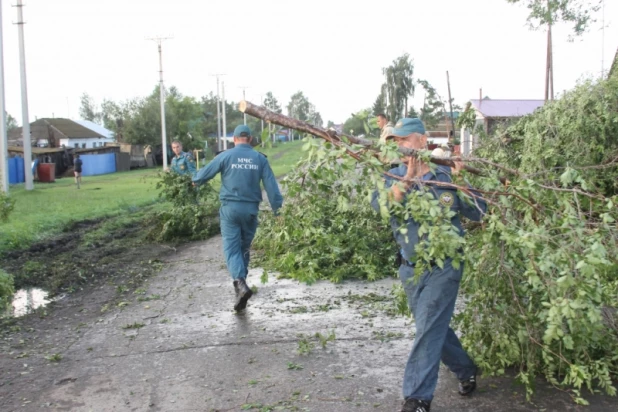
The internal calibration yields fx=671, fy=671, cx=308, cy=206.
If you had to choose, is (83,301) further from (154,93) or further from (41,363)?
(154,93)

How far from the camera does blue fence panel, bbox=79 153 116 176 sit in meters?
48.8

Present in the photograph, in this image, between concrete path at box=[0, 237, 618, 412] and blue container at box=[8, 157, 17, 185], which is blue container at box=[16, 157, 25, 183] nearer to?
blue container at box=[8, 157, 17, 185]

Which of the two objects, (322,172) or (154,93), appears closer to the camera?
(322,172)

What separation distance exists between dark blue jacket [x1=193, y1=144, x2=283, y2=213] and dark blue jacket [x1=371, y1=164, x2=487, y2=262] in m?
3.02

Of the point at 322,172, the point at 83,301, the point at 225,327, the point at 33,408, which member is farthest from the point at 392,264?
the point at 33,408

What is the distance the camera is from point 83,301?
7.94 metres

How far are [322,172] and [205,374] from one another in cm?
194

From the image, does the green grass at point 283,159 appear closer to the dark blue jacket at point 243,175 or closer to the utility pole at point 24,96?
the dark blue jacket at point 243,175

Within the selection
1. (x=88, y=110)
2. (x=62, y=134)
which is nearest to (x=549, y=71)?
(x=62, y=134)

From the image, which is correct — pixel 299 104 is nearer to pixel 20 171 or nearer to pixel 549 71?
pixel 20 171

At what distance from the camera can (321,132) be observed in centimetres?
451

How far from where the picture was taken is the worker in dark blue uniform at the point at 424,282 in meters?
4.21

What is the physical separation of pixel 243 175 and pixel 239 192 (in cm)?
19

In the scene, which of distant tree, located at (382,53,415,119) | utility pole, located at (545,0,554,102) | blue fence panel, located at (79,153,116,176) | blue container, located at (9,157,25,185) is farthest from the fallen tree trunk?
distant tree, located at (382,53,415,119)
